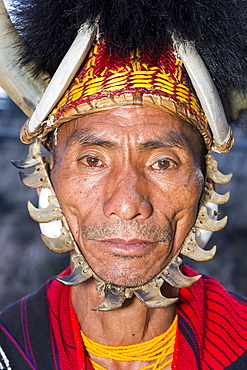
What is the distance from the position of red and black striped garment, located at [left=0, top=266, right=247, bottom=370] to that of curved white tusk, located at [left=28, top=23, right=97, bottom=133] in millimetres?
794

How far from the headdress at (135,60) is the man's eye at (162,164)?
0.56ft

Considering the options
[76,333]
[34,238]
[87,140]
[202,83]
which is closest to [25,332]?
[76,333]

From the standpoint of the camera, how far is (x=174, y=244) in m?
2.00

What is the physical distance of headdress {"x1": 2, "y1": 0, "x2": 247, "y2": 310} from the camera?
5.75ft

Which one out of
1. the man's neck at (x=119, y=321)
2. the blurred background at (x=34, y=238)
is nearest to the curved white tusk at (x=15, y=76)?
the man's neck at (x=119, y=321)

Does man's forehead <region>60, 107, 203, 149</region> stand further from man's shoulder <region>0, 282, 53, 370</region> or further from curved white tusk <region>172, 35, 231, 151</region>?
man's shoulder <region>0, 282, 53, 370</region>

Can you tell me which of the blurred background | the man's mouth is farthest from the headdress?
the blurred background

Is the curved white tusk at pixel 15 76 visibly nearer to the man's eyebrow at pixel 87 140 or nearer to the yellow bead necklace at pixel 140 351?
the man's eyebrow at pixel 87 140

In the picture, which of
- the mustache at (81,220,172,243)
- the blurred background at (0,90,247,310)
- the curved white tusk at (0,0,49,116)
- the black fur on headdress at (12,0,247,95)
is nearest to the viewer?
the black fur on headdress at (12,0,247,95)

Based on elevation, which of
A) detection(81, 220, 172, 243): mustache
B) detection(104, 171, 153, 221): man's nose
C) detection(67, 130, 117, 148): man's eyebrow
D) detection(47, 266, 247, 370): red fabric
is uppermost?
detection(67, 130, 117, 148): man's eyebrow

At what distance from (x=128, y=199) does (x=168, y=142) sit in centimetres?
26

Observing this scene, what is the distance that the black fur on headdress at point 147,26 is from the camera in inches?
68.0

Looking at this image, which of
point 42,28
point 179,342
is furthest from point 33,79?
point 179,342

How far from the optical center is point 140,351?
2059 mm
